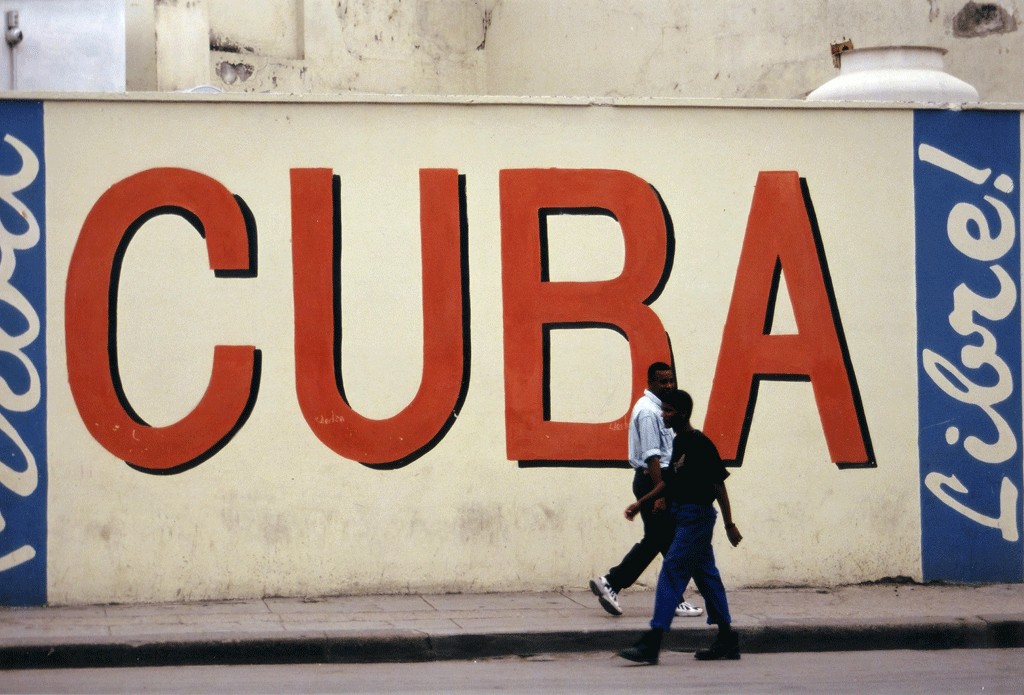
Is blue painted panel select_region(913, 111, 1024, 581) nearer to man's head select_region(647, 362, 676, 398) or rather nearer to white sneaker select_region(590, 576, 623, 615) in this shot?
man's head select_region(647, 362, 676, 398)

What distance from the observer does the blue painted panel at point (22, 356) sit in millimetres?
8586

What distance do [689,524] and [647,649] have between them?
0.80 metres

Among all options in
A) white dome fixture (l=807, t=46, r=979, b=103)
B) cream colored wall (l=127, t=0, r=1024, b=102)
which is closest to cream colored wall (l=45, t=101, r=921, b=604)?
white dome fixture (l=807, t=46, r=979, b=103)

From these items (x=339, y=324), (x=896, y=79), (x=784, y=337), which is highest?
(x=896, y=79)

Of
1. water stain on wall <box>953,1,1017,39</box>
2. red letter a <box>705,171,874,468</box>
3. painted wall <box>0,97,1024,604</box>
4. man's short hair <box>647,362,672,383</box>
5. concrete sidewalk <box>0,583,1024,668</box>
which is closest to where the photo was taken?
concrete sidewalk <box>0,583,1024,668</box>

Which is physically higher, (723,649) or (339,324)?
(339,324)

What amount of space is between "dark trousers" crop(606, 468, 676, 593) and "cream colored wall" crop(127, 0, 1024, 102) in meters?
5.85

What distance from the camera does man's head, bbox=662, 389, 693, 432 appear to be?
7.31 m

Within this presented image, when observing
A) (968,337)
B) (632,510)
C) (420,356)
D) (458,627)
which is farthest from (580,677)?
(968,337)

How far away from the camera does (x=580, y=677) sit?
7051mm

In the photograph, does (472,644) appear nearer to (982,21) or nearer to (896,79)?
(896,79)

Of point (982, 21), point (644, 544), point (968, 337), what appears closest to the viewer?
point (644, 544)

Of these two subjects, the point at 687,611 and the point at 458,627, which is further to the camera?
the point at 687,611

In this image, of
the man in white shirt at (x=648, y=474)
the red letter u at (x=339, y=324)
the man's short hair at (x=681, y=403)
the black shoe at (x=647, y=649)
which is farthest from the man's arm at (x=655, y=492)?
the red letter u at (x=339, y=324)
